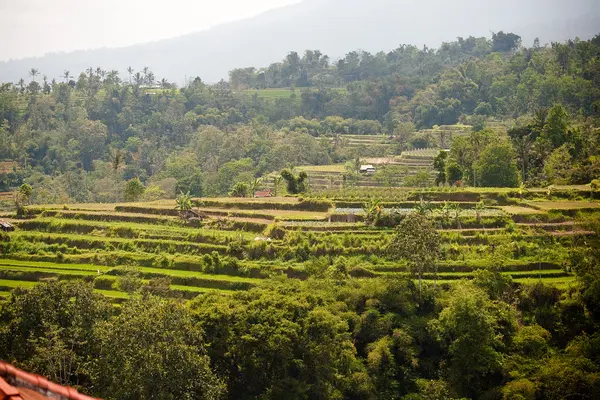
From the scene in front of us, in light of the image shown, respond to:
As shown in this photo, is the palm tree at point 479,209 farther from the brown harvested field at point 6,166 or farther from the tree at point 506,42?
the tree at point 506,42

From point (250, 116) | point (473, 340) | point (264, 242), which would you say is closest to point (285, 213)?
point (264, 242)

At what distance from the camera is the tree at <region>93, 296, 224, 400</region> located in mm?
16156

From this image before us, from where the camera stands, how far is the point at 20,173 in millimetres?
59406

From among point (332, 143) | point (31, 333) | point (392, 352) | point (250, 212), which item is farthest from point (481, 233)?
point (332, 143)

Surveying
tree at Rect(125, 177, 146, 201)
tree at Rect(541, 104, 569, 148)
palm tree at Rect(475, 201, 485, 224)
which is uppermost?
tree at Rect(541, 104, 569, 148)

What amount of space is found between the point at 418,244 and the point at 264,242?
7461mm

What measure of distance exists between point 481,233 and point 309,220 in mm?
7838

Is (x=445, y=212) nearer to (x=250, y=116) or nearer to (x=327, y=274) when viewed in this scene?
(x=327, y=274)

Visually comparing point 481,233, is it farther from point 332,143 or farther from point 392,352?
point 332,143

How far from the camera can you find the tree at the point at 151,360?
16.2 m

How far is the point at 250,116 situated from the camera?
3110 inches

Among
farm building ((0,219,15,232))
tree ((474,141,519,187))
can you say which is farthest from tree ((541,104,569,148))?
farm building ((0,219,15,232))

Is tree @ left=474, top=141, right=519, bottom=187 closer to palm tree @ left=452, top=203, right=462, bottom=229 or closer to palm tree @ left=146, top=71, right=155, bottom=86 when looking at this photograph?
palm tree @ left=452, top=203, right=462, bottom=229

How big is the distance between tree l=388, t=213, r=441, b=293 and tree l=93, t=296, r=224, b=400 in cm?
933
